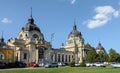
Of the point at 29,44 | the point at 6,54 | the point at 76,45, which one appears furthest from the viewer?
the point at 76,45

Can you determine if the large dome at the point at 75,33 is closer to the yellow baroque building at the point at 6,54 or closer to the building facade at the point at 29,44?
the building facade at the point at 29,44

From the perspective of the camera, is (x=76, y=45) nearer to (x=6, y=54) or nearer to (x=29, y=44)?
(x=29, y=44)

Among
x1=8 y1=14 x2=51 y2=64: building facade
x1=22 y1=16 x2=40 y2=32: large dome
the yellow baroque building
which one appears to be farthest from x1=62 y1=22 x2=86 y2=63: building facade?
the yellow baroque building

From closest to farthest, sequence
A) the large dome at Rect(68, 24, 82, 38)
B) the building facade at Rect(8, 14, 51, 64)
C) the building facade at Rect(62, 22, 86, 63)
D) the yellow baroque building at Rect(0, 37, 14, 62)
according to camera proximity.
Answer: the yellow baroque building at Rect(0, 37, 14, 62) < the building facade at Rect(8, 14, 51, 64) < the building facade at Rect(62, 22, 86, 63) < the large dome at Rect(68, 24, 82, 38)

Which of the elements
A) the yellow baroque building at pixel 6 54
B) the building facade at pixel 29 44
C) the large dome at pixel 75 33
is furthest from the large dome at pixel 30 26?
the large dome at pixel 75 33

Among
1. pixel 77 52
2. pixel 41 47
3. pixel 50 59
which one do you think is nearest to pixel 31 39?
pixel 41 47

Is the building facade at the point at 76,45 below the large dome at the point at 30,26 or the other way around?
below

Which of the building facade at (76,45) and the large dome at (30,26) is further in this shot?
the building facade at (76,45)

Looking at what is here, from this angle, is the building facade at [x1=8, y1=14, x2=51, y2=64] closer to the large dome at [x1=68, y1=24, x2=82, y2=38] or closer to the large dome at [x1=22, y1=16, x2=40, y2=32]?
the large dome at [x1=22, y1=16, x2=40, y2=32]

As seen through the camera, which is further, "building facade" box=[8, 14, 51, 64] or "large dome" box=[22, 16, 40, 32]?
"large dome" box=[22, 16, 40, 32]

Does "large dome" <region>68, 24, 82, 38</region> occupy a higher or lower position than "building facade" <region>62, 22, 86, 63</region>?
higher

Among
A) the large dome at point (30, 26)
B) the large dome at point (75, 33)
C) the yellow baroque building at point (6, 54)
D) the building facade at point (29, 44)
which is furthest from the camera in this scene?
the large dome at point (75, 33)

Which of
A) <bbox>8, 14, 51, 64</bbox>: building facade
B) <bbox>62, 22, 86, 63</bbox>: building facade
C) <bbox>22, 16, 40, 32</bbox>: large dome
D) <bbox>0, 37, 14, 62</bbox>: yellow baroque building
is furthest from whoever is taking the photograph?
<bbox>62, 22, 86, 63</bbox>: building facade

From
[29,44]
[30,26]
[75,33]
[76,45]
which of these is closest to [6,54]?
[29,44]
